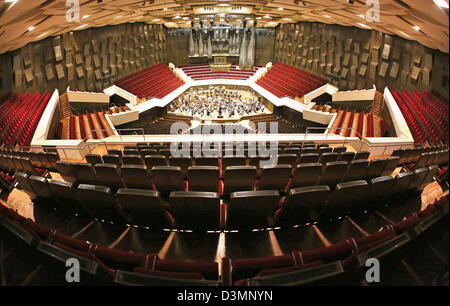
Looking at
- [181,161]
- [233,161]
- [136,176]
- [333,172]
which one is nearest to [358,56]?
[333,172]

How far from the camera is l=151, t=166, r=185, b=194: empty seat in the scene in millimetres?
2006

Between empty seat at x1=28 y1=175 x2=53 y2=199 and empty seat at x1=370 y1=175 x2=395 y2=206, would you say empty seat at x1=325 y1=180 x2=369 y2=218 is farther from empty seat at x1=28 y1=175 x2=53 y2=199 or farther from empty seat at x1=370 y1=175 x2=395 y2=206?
empty seat at x1=28 y1=175 x2=53 y2=199

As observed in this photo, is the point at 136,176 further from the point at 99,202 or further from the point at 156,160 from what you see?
the point at 156,160

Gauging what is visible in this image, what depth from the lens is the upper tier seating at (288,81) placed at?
11.8 metres

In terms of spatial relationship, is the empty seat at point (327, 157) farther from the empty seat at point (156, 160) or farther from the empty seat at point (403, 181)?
the empty seat at point (156, 160)

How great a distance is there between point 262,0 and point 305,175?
20.6 ft

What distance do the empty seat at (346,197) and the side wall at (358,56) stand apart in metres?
5.28

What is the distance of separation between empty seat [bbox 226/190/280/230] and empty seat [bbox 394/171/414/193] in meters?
1.14

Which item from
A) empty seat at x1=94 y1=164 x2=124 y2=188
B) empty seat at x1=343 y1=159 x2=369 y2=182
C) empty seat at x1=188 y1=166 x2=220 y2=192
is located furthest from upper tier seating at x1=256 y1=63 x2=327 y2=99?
empty seat at x1=94 y1=164 x2=124 y2=188

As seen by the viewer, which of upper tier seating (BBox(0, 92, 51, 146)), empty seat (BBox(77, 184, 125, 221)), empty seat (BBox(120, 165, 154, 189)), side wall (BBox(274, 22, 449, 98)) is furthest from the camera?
side wall (BBox(274, 22, 449, 98))

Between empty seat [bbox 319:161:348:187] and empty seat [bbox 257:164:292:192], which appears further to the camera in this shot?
empty seat [bbox 319:161:348:187]

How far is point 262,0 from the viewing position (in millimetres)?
6395

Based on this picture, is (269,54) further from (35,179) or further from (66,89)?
(35,179)

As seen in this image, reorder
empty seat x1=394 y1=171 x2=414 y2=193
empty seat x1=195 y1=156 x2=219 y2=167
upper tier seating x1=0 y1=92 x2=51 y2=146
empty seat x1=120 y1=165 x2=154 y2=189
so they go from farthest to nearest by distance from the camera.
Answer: upper tier seating x1=0 y1=92 x2=51 y2=146
empty seat x1=195 y1=156 x2=219 y2=167
empty seat x1=120 y1=165 x2=154 y2=189
empty seat x1=394 y1=171 x2=414 y2=193
